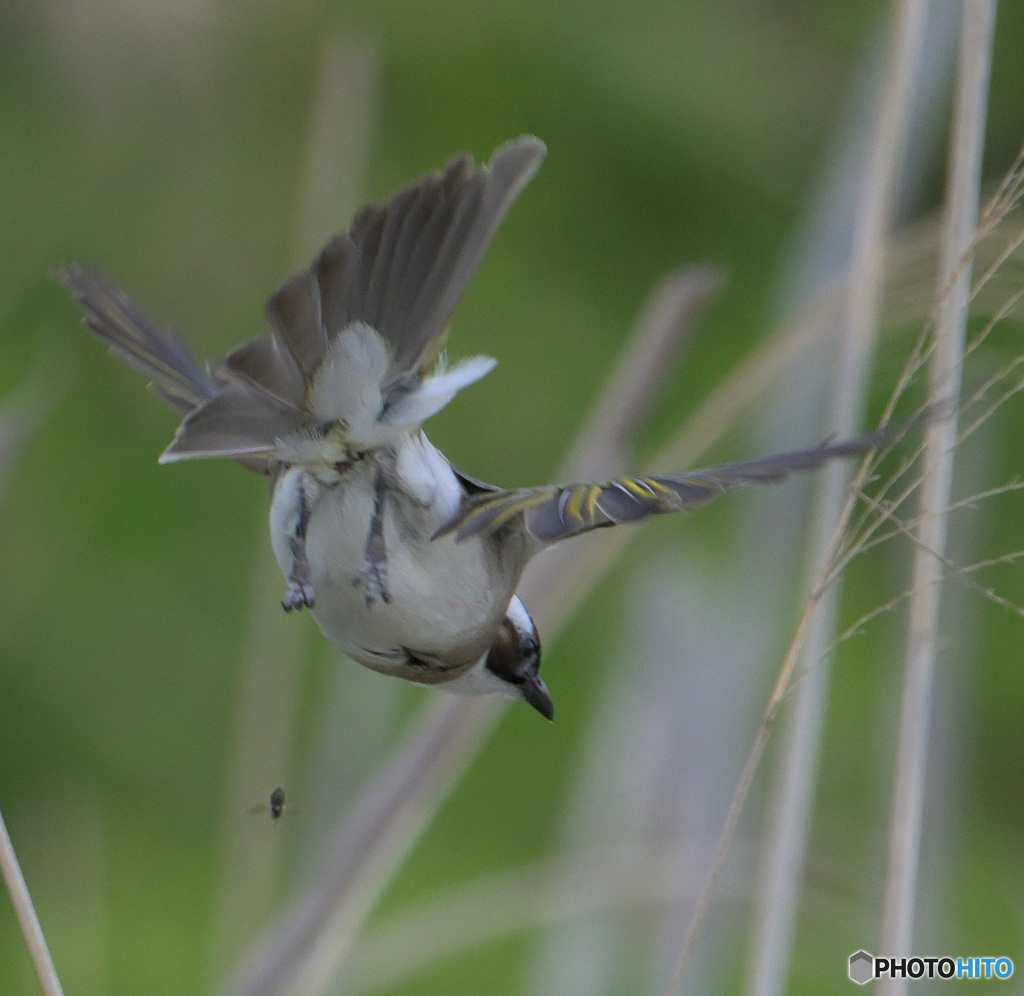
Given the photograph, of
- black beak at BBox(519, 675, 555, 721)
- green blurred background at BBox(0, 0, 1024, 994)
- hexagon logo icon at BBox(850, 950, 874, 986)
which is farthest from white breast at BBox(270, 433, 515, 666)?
green blurred background at BBox(0, 0, 1024, 994)

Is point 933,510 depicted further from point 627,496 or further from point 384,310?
point 384,310

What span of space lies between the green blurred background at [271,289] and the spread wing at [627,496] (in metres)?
1.38

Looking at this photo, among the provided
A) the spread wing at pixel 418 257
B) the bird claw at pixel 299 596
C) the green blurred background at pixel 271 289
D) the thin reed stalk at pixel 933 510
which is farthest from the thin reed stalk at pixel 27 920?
the green blurred background at pixel 271 289

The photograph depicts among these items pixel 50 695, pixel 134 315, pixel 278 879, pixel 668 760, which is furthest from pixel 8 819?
pixel 134 315

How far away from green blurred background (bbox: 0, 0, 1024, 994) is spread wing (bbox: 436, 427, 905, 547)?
4.52 feet

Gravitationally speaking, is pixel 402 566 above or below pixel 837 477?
below

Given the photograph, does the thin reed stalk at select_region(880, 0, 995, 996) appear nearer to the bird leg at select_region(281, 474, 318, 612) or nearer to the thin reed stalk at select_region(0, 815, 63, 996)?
the bird leg at select_region(281, 474, 318, 612)

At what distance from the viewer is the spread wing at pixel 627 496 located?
1.94 ft

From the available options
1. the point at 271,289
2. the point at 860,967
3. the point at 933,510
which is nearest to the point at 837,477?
the point at 933,510

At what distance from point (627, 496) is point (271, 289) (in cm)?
178

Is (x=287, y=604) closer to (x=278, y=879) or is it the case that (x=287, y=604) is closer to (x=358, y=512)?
(x=358, y=512)

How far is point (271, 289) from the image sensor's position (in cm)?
232

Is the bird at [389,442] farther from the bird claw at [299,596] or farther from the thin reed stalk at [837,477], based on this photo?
the thin reed stalk at [837,477]

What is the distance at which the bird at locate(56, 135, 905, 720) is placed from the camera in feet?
2.24
